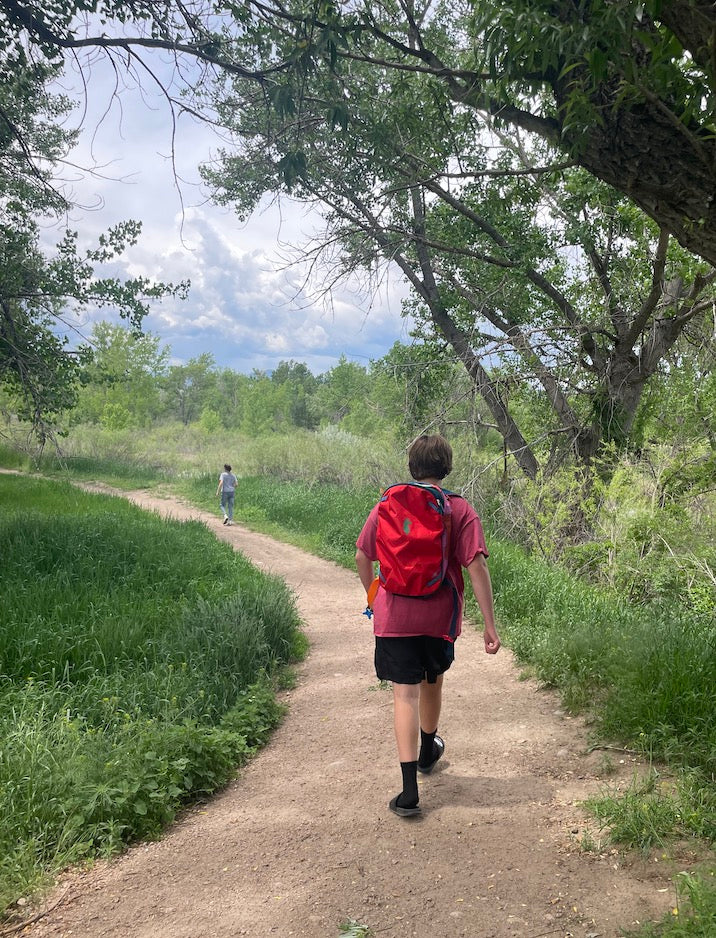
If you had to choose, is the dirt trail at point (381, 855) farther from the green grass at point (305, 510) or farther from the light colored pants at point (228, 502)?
the light colored pants at point (228, 502)

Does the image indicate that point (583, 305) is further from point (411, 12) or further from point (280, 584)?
point (280, 584)

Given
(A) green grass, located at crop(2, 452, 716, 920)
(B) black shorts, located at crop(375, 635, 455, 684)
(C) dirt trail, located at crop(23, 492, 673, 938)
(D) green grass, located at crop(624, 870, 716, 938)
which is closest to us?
(D) green grass, located at crop(624, 870, 716, 938)

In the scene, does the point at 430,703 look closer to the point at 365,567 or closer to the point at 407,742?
the point at 407,742

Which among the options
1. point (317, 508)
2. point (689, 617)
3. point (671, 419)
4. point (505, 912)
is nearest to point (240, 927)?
point (505, 912)

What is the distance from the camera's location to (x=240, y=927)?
2783mm

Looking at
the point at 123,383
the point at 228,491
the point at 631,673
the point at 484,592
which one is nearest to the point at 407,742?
the point at 484,592

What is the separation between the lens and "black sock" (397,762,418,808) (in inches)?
140

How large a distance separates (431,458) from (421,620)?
2.70ft

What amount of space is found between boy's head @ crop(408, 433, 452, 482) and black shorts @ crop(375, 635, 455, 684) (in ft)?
2.74

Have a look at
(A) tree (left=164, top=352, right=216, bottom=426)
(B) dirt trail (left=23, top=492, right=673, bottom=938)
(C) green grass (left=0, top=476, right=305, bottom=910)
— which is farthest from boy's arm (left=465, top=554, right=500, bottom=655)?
(A) tree (left=164, top=352, right=216, bottom=426)

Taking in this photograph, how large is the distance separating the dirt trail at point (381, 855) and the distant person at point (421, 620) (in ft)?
1.22

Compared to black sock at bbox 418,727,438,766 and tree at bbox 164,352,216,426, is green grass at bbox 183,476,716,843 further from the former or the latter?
tree at bbox 164,352,216,426

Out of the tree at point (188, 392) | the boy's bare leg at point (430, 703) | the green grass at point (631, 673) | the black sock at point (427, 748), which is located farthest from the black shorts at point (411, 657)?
the tree at point (188, 392)

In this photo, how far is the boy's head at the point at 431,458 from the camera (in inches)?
146
